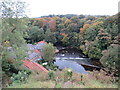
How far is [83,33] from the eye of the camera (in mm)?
23250

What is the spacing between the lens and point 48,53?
13.2m

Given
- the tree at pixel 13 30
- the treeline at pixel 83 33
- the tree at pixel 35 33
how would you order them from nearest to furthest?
the tree at pixel 13 30 < the treeline at pixel 83 33 < the tree at pixel 35 33

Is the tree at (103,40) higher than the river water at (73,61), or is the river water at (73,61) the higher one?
the tree at (103,40)

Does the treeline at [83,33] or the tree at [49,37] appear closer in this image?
the treeline at [83,33]

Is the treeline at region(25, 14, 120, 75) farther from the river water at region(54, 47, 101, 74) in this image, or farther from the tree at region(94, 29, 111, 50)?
the river water at region(54, 47, 101, 74)

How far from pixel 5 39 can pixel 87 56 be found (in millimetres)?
14444

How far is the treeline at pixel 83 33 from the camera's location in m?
16.2

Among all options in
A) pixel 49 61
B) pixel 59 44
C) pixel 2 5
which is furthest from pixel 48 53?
pixel 59 44

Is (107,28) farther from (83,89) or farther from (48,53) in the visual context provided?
(83,89)

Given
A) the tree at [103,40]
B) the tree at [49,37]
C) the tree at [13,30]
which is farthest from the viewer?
the tree at [49,37]

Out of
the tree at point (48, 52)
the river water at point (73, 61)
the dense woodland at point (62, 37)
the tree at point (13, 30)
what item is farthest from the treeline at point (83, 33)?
the tree at point (13, 30)

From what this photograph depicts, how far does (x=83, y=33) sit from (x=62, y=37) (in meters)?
5.21

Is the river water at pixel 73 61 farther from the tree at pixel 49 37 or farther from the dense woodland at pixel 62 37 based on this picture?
the tree at pixel 49 37

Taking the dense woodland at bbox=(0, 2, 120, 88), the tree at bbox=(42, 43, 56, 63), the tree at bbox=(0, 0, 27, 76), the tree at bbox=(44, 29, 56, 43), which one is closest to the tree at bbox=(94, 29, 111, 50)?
the dense woodland at bbox=(0, 2, 120, 88)
